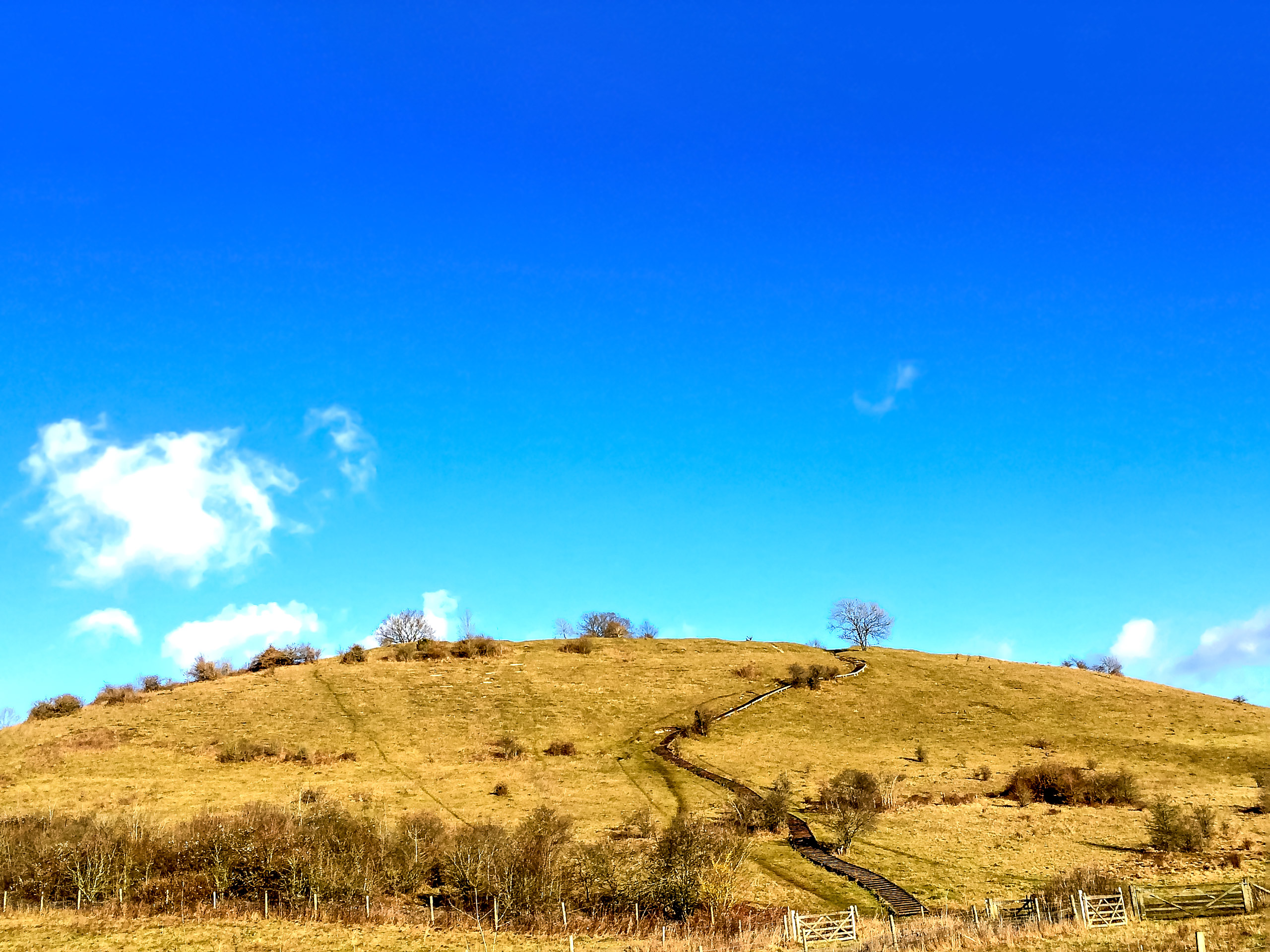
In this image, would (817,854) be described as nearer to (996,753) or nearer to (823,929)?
(823,929)

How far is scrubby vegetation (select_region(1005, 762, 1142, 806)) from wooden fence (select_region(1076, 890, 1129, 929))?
30.9 metres

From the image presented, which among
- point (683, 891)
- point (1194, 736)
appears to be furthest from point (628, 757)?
point (1194, 736)

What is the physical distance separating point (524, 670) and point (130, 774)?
161 ft

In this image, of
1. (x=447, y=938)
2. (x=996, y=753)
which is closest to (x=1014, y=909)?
(x=447, y=938)

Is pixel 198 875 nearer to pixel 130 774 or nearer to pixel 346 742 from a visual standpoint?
pixel 130 774

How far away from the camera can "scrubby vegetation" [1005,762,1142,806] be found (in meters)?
62.5

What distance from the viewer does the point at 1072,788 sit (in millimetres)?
63594

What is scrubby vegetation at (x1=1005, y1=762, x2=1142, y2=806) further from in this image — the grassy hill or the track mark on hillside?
the track mark on hillside

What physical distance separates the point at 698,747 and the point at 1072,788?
109ft

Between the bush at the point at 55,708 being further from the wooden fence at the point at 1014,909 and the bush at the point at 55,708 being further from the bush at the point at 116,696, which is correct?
the wooden fence at the point at 1014,909

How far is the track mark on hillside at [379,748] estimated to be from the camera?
2335 inches

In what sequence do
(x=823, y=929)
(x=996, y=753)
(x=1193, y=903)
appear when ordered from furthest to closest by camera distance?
1. (x=996, y=753)
2. (x=1193, y=903)
3. (x=823, y=929)

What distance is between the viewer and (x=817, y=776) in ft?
231

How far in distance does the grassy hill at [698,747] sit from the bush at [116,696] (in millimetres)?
2528
